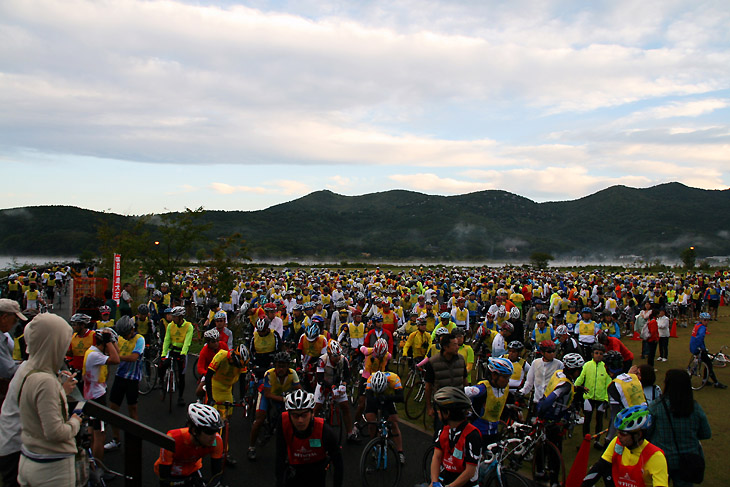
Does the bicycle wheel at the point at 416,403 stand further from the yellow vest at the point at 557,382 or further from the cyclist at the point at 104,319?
the cyclist at the point at 104,319

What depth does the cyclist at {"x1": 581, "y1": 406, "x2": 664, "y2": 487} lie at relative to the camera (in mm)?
3779

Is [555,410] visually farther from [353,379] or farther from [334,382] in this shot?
[353,379]

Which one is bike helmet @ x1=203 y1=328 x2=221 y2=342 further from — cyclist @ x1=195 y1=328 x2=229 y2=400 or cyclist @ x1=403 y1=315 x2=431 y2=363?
cyclist @ x1=403 y1=315 x2=431 y2=363

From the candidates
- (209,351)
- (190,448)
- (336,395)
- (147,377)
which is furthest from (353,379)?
(190,448)

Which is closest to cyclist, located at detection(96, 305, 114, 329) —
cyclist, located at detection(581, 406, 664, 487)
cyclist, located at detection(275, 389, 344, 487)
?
cyclist, located at detection(275, 389, 344, 487)

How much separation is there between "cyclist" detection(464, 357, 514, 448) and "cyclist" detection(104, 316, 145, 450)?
5.01 m

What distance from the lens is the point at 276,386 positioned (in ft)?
22.7

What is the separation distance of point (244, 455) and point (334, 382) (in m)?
1.77

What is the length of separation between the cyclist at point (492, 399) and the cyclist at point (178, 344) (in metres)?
5.48

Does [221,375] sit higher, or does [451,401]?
[451,401]

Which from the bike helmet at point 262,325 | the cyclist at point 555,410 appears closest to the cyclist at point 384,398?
the cyclist at point 555,410

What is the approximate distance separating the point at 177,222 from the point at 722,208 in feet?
687

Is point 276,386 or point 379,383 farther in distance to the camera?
point 276,386

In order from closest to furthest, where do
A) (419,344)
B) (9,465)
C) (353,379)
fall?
(9,465) < (419,344) < (353,379)
